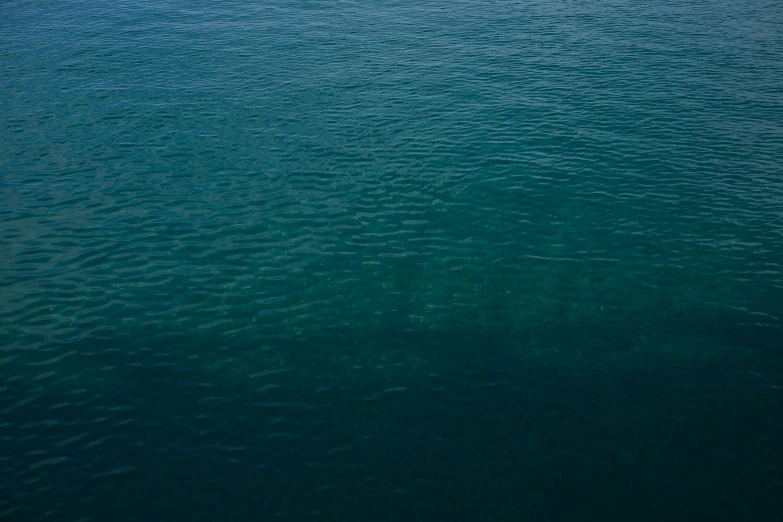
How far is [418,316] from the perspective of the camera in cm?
4791

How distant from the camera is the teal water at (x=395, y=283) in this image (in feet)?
119

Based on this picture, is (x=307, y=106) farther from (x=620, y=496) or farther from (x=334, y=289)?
(x=620, y=496)

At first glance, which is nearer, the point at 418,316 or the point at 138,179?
the point at 418,316

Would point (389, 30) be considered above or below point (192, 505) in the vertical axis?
above

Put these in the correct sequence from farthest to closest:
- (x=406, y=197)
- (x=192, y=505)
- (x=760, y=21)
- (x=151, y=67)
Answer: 1. (x=760, y=21)
2. (x=151, y=67)
3. (x=406, y=197)
4. (x=192, y=505)

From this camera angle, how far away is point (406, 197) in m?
62.3

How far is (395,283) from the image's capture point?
51438 mm

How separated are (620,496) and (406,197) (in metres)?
34.9

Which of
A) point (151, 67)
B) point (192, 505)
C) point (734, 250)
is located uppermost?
point (151, 67)

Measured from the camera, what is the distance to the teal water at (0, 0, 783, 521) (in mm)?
36375

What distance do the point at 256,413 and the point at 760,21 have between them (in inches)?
4021

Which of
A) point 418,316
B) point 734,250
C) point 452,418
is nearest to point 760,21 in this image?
point 734,250

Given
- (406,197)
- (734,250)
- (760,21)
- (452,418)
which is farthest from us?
(760,21)

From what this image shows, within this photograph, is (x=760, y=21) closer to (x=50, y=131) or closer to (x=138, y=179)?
(x=138, y=179)
